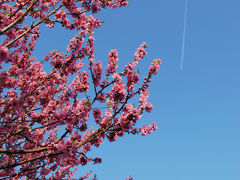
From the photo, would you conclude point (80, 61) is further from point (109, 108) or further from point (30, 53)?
point (30, 53)

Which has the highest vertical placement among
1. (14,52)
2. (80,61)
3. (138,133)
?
(14,52)

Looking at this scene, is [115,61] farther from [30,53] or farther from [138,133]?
[30,53]

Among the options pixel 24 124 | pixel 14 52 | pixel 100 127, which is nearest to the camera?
pixel 100 127

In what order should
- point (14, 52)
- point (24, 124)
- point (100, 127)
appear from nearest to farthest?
point (100, 127), point (24, 124), point (14, 52)

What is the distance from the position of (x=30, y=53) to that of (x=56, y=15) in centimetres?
280

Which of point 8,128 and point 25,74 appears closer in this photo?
point 8,128

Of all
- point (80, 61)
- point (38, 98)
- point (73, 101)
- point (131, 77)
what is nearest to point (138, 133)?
point (131, 77)

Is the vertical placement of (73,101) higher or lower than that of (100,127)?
higher

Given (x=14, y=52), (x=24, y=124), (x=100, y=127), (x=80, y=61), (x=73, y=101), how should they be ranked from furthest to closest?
1. (x=14, y=52)
2. (x=80, y=61)
3. (x=73, y=101)
4. (x=24, y=124)
5. (x=100, y=127)

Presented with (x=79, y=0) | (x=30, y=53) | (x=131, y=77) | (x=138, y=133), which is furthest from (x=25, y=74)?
(x=138, y=133)

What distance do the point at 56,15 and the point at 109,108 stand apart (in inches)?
A: 104

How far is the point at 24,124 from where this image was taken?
5.30 meters

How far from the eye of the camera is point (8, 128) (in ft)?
17.6

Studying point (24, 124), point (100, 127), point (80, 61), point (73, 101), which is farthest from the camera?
point (80, 61)
